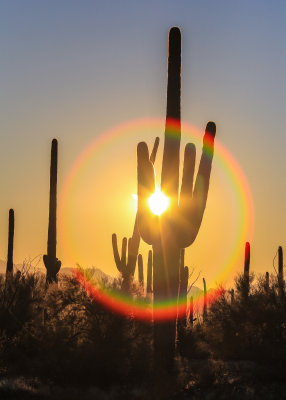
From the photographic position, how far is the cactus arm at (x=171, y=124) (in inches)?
838

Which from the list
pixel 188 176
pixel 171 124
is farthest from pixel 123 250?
pixel 171 124

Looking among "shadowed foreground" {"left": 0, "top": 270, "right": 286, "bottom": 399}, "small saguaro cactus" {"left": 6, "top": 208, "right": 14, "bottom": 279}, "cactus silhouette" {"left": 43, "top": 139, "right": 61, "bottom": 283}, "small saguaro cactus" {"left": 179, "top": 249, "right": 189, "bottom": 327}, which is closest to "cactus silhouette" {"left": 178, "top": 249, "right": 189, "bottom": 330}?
"small saguaro cactus" {"left": 179, "top": 249, "right": 189, "bottom": 327}

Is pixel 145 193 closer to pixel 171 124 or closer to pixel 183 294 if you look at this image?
pixel 171 124

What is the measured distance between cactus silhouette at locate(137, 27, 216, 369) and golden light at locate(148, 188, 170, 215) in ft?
0.38

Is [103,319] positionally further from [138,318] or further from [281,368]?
[281,368]

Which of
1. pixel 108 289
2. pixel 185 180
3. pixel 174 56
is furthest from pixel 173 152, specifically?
pixel 108 289

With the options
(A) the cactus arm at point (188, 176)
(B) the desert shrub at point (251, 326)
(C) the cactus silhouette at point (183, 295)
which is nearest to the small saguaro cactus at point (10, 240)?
(C) the cactus silhouette at point (183, 295)

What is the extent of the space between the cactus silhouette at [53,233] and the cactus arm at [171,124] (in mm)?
9480

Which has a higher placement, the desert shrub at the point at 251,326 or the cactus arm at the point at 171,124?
the cactus arm at the point at 171,124

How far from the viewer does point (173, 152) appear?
69.9ft

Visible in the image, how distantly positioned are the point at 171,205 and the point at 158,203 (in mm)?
492

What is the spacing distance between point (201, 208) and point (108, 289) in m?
3.73

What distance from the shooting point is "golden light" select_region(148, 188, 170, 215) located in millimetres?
21373

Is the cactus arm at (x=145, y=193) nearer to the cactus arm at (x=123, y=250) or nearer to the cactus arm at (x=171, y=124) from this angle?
the cactus arm at (x=171, y=124)
